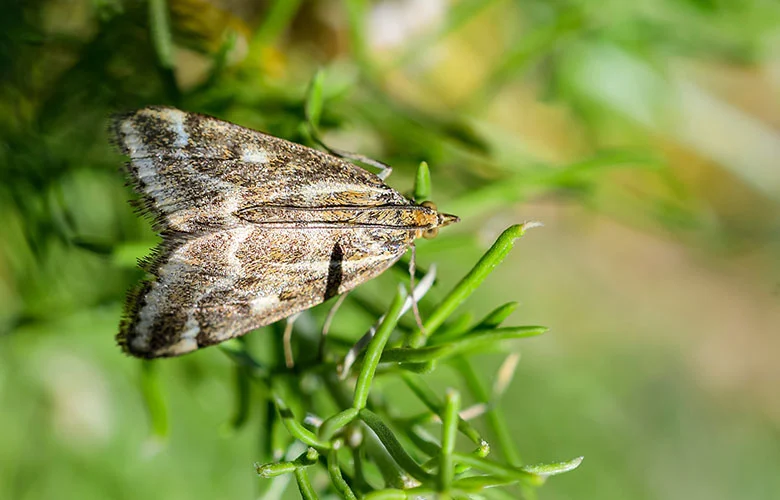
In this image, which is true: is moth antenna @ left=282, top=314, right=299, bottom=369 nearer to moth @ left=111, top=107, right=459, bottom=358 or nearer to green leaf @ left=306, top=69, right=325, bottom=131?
moth @ left=111, top=107, right=459, bottom=358

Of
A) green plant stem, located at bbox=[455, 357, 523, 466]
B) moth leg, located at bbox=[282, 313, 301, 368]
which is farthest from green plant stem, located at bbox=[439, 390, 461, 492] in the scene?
moth leg, located at bbox=[282, 313, 301, 368]

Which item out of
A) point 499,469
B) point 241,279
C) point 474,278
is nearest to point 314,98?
point 241,279

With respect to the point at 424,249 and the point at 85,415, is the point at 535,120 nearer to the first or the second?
the point at 424,249

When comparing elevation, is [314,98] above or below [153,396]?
above

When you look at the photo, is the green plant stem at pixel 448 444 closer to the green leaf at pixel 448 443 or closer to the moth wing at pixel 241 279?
the green leaf at pixel 448 443

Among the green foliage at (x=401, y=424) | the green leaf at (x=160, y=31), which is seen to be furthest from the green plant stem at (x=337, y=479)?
the green leaf at (x=160, y=31)

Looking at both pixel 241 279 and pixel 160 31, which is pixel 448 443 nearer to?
pixel 241 279

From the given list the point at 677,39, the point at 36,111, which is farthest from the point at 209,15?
the point at 677,39
